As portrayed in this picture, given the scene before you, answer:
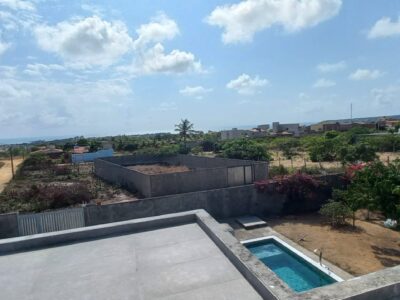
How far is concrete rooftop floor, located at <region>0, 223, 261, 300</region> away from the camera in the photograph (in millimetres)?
4230

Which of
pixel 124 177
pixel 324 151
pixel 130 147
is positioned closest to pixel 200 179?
pixel 124 177

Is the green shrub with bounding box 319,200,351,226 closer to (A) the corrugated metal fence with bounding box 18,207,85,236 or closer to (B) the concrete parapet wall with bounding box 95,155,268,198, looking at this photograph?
(B) the concrete parapet wall with bounding box 95,155,268,198

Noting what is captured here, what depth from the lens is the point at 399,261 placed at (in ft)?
30.8

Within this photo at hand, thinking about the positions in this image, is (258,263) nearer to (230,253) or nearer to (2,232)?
(230,253)

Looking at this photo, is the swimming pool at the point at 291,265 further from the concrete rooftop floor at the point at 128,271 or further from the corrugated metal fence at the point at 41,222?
the corrugated metal fence at the point at 41,222

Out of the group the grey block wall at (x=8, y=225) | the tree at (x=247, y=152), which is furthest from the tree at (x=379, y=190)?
the tree at (x=247, y=152)

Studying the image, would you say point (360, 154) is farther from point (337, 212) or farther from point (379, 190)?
point (379, 190)

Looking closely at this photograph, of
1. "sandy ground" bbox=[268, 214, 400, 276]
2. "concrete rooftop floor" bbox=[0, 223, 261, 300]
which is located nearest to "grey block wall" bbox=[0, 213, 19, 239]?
"concrete rooftop floor" bbox=[0, 223, 261, 300]

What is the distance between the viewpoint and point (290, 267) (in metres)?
9.76

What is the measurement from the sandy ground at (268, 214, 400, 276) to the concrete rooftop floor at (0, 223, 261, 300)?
19.2 ft

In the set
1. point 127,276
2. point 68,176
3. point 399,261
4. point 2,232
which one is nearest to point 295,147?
point 68,176

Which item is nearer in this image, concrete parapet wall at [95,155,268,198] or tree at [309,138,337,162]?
concrete parapet wall at [95,155,268,198]

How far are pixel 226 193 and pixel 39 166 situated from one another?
26.4m

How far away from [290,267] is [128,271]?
6.58 meters
